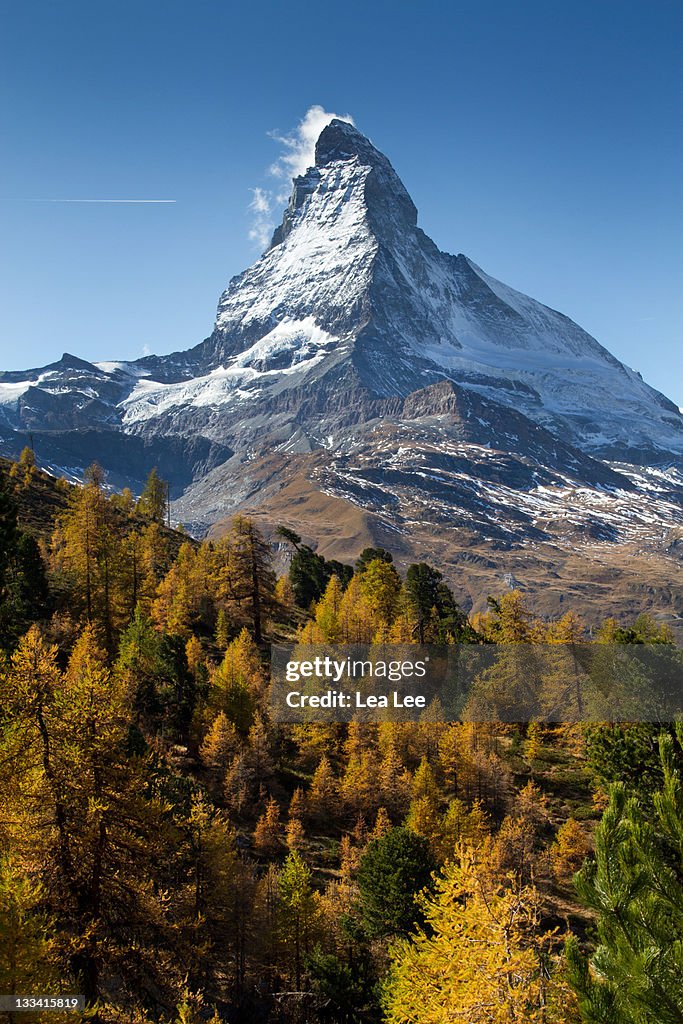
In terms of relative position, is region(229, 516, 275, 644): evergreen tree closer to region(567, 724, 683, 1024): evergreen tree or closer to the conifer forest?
the conifer forest

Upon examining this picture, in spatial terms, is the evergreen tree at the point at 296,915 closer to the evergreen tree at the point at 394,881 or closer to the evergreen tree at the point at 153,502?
the evergreen tree at the point at 394,881

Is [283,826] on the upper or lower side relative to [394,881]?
lower

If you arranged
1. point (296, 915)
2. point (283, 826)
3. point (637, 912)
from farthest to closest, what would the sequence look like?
point (283, 826), point (296, 915), point (637, 912)

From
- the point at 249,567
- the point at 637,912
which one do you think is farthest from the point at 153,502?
the point at 637,912

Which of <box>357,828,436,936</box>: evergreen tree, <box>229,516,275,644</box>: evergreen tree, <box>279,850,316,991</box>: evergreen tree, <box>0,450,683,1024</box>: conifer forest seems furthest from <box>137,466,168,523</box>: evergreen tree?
<box>279,850,316,991</box>: evergreen tree

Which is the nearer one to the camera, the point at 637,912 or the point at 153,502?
the point at 637,912

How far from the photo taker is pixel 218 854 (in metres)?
29.8

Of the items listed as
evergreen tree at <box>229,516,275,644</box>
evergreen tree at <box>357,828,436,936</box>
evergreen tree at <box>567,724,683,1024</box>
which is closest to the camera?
evergreen tree at <box>567,724,683,1024</box>

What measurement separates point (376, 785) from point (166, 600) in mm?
26310

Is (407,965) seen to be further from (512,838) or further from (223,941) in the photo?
(512,838)

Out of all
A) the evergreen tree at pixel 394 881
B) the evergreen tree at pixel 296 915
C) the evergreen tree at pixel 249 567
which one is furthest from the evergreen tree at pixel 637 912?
the evergreen tree at pixel 249 567

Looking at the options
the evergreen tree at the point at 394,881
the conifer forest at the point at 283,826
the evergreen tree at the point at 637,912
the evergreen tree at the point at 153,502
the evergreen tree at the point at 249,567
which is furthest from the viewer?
the evergreen tree at the point at 153,502

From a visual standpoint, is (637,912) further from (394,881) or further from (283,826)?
(283,826)

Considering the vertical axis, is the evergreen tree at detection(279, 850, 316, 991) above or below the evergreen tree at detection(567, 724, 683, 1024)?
below
